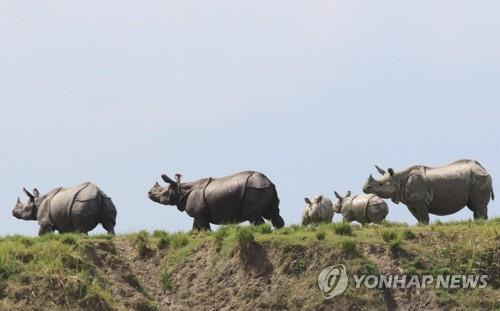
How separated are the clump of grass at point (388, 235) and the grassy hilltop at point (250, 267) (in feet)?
0.08

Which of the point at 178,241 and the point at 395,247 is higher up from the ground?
the point at 178,241

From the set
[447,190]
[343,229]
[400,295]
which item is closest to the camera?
[400,295]

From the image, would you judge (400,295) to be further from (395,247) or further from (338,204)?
(338,204)

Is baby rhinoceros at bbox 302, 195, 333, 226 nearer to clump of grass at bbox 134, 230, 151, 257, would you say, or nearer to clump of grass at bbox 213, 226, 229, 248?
clump of grass at bbox 213, 226, 229, 248

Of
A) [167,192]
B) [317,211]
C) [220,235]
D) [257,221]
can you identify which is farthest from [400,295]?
[167,192]

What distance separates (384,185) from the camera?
33.0 m

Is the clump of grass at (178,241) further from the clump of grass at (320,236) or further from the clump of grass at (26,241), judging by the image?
the clump of grass at (320,236)

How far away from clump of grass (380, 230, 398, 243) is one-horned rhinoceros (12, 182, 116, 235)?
31.8 feet

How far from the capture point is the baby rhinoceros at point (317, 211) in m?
35.4

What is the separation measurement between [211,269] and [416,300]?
537cm

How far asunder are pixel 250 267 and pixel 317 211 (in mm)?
7003

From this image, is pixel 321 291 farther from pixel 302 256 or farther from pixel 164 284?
pixel 164 284

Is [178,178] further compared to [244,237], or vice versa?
[178,178]

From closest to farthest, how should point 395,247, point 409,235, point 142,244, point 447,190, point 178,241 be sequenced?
point 395,247 < point 409,235 < point 142,244 < point 178,241 < point 447,190
